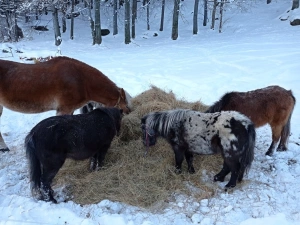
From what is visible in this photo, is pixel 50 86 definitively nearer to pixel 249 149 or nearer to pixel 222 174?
pixel 222 174

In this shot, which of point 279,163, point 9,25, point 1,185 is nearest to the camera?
point 1,185

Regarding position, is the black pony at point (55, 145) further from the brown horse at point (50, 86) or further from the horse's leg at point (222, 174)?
the horse's leg at point (222, 174)

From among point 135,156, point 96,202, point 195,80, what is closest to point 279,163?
point 135,156

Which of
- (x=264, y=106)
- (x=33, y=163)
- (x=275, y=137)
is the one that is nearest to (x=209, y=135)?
(x=264, y=106)

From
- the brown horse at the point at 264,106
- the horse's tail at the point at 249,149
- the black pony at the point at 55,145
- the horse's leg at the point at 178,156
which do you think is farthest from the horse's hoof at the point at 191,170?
the black pony at the point at 55,145

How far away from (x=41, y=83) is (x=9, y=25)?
23.8 meters

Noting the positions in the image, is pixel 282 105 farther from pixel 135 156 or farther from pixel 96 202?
pixel 96 202

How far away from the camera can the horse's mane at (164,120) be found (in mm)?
3999

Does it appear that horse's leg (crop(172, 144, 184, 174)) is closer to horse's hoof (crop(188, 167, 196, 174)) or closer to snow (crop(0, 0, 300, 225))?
horse's hoof (crop(188, 167, 196, 174))

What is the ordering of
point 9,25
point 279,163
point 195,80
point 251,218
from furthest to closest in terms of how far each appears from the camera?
1. point 9,25
2. point 195,80
3. point 279,163
4. point 251,218

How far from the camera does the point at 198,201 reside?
3516mm

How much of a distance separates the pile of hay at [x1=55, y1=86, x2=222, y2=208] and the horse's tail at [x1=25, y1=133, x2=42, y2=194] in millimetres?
446

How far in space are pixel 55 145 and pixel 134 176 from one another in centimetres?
120

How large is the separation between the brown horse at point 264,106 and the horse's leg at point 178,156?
100 cm
